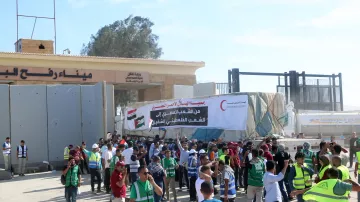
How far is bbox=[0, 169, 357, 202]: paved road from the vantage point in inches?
Result: 532

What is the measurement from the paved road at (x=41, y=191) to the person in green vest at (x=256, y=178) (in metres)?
2.91

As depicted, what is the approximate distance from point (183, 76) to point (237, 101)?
61.9 ft

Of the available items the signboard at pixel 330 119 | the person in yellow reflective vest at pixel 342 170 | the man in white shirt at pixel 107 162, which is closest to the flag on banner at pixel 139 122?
the man in white shirt at pixel 107 162

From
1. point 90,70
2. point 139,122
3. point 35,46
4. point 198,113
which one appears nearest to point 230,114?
point 198,113

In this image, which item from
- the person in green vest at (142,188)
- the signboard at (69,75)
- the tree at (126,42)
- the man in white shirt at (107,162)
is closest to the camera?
the person in green vest at (142,188)

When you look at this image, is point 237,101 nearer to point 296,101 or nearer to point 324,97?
point 296,101

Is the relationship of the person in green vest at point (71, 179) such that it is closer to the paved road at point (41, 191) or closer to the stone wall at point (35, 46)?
the paved road at point (41, 191)

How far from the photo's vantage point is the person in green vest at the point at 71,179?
1030 cm

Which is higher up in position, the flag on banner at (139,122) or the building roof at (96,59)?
the building roof at (96,59)

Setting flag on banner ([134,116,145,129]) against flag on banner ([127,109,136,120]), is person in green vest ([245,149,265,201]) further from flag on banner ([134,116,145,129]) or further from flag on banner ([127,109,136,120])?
flag on banner ([127,109,136,120])

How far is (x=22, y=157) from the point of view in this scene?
2030 cm

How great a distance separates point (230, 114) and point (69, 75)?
17748mm

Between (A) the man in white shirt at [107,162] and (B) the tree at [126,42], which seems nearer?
(A) the man in white shirt at [107,162]

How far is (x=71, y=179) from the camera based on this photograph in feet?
33.8
